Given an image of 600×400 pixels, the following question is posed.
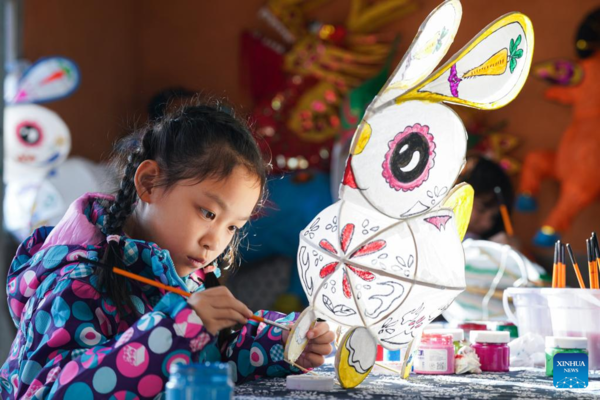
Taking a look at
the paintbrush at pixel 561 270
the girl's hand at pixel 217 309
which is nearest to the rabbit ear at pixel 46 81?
the paintbrush at pixel 561 270

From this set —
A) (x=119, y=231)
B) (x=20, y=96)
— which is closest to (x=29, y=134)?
(x=20, y=96)

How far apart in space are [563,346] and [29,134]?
2.21 meters

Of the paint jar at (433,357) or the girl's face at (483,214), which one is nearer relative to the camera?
the paint jar at (433,357)

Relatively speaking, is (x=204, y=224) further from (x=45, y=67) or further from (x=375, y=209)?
(x=45, y=67)

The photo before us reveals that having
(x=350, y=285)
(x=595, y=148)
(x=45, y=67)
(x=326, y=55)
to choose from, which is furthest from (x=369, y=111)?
(x=326, y=55)

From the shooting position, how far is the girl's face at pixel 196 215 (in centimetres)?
94

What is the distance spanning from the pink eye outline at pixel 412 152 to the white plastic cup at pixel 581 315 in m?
0.36

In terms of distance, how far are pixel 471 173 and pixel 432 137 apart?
148 centimetres

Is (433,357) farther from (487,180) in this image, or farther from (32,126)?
(32,126)

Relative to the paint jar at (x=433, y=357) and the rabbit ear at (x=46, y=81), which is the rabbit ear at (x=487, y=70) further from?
the rabbit ear at (x=46, y=81)

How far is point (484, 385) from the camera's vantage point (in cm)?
87

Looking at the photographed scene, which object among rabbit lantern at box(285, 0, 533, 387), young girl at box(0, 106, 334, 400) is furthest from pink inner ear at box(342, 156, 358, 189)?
young girl at box(0, 106, 334, 400)

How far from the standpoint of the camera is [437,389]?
0.82m

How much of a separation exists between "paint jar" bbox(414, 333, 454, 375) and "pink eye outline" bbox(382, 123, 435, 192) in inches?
9.1
